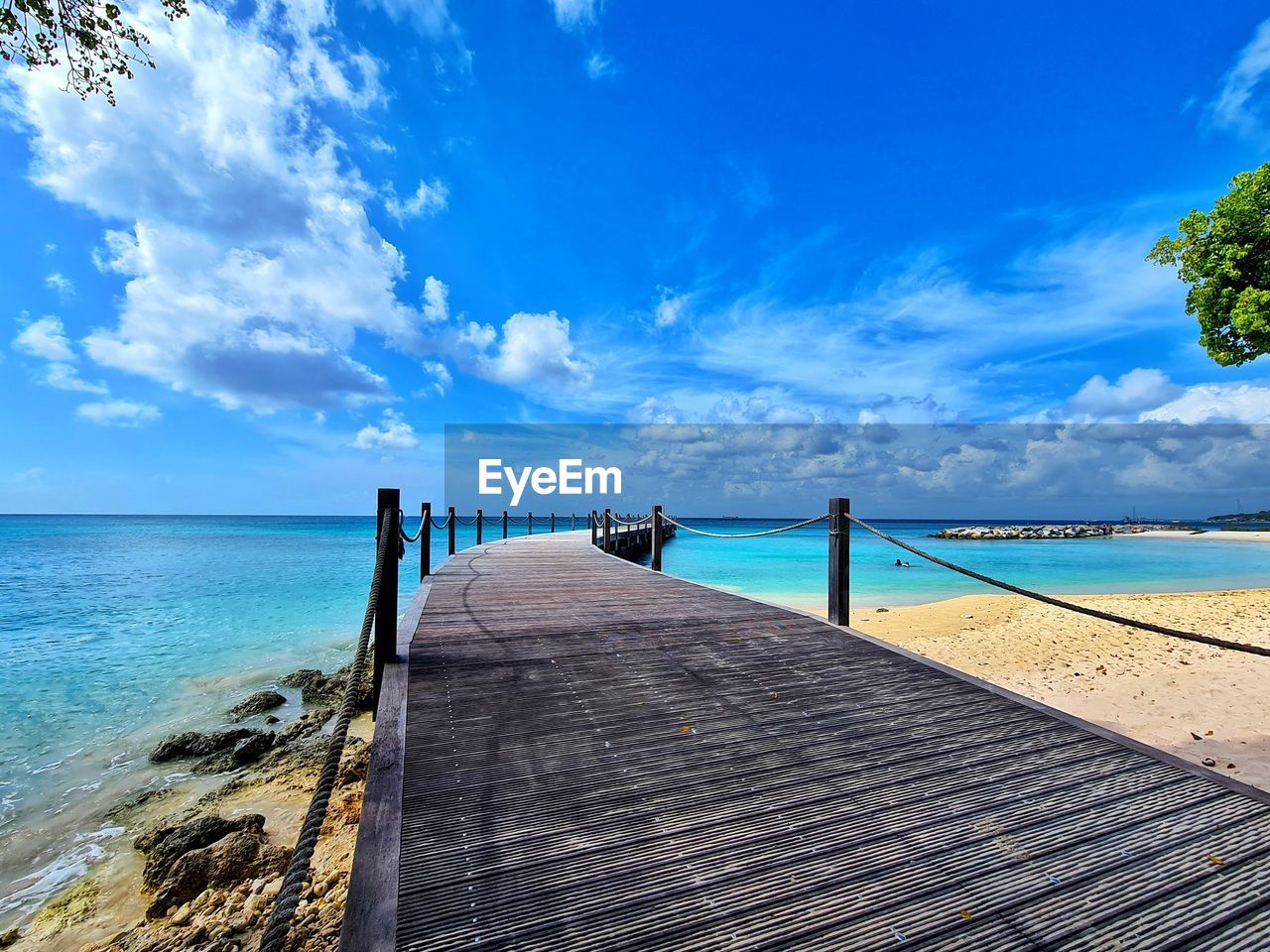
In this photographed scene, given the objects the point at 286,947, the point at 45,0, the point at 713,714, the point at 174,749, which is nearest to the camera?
the point at 286,947

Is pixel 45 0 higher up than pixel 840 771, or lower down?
higher up

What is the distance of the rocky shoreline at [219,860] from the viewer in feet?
8.91

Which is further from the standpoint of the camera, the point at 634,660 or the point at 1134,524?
the point at 1134,524

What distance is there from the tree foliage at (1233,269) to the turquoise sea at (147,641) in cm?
955

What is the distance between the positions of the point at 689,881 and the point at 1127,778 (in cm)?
200

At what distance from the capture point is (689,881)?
1.69m

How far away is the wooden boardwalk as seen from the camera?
155cm

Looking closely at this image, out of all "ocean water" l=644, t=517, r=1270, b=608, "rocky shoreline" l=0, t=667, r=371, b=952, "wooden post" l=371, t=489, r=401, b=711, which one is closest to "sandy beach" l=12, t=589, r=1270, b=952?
"rocky shoreline" l=0, t=667, r=371, b=952

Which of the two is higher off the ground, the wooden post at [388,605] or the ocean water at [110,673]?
the wooden post at [388,605]

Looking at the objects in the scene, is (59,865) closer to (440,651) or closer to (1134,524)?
(440,651)

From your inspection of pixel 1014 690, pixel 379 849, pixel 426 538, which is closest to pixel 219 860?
pixel 379 849

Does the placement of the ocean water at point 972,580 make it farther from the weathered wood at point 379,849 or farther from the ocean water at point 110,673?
the weathered wood at point 379,849

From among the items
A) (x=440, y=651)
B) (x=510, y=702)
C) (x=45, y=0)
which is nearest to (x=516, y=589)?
(x=440, y=651)

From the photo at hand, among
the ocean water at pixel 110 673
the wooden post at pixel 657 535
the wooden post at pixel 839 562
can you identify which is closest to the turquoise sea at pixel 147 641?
the ocean water at pixel 110 673
